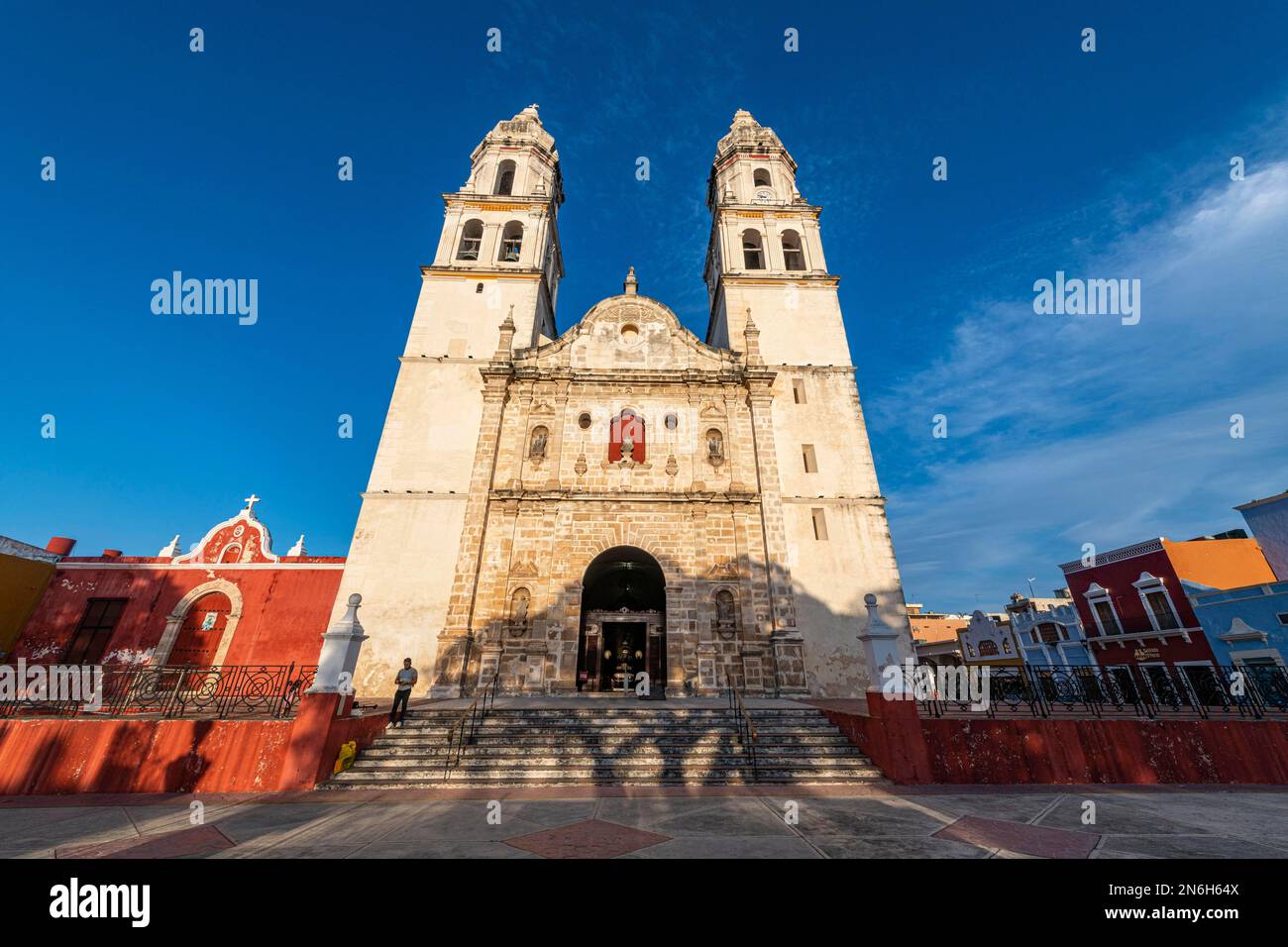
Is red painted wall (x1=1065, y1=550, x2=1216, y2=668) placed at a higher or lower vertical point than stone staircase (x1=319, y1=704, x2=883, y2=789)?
higher

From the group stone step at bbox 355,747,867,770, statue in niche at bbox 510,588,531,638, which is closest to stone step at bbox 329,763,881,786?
stone step at bbox 355,747,867,770

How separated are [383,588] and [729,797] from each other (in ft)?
40.8

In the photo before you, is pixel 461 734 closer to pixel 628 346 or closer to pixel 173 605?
pixel 628 346

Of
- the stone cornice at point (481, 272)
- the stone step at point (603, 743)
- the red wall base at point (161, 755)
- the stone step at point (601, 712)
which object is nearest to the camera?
the red wall base at point (161, 755)

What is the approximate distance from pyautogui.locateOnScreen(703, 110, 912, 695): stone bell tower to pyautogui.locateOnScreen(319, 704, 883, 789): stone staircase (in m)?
5.85

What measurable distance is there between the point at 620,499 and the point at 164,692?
36.0 feet

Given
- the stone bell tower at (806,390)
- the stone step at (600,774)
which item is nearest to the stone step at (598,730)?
the stone step at (600,774)

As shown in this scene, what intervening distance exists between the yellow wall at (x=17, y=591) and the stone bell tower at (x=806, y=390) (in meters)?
24.7

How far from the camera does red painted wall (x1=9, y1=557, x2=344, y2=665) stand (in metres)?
15.8

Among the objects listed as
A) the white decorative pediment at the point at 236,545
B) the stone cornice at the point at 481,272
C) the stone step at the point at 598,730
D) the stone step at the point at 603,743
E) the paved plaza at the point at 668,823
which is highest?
the stone cornice at the point at 481,272

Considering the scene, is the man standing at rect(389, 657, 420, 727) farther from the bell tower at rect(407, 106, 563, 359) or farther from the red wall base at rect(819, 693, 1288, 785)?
the bell tower at rect(407, 106, 563, 359)

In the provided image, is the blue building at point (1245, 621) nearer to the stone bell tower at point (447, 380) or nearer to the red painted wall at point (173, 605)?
the stone bell tower at point (447, 380)

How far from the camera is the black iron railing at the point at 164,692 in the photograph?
8.68m
